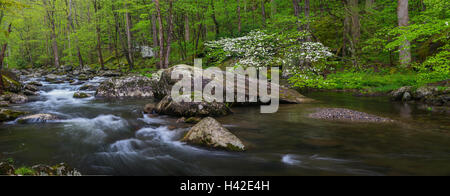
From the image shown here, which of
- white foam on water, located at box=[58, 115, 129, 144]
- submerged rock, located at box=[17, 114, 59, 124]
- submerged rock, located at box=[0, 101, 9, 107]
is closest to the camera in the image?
white foam on water, located at box=[58, 115, 129, 144]

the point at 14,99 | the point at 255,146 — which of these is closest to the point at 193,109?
the point at 255,146

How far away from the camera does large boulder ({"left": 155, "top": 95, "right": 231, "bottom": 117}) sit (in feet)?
25.1

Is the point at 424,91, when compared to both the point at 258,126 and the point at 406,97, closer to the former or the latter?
the point at 406,97

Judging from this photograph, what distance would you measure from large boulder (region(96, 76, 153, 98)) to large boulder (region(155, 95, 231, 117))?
5547 mm

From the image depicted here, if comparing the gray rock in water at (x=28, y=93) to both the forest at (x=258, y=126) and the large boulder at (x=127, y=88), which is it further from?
the large boulder at (x=127, y=88)

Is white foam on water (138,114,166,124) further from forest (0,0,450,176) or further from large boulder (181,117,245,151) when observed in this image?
large boulder (181,117,245,151)

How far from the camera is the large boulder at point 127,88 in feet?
43.4

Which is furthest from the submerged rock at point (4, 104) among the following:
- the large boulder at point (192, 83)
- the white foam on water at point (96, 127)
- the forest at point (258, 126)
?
the large boulder at point (192, 83)

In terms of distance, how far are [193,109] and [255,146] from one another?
10.6 ft

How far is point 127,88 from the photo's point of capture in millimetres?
13383

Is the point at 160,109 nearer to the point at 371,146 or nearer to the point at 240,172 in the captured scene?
the point at 240,172

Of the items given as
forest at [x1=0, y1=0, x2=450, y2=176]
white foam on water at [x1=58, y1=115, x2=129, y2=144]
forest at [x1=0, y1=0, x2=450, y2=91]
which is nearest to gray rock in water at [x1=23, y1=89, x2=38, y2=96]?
forest at [x1=0, y1=0, x2=450, y2=176]

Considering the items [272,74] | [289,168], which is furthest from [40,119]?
[272,74]
